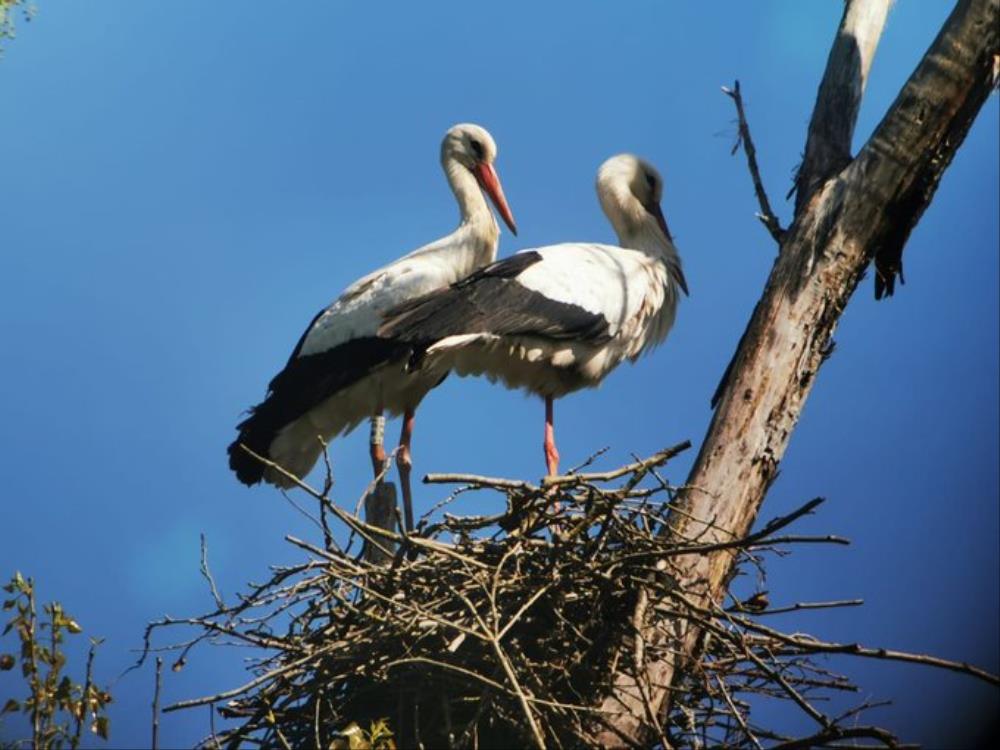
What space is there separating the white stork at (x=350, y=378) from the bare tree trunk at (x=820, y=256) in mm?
2403

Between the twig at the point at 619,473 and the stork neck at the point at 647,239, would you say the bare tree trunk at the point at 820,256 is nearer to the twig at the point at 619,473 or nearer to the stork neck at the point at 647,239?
the twig at the point at 619,473

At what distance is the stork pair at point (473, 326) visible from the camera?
23.0 ft

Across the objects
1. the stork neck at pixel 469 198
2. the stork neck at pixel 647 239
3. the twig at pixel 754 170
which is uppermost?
the stork neck at pixel 469 198

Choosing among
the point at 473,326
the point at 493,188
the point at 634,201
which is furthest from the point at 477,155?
the point at 473,326

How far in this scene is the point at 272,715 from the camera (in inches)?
194

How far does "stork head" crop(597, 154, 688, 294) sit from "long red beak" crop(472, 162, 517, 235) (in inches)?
22.5

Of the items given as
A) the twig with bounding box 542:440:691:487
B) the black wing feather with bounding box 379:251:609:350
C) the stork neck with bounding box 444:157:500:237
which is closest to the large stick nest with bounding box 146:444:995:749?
the twig with bounding box 542:440:691:487

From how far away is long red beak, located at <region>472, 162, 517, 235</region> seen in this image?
852 centimetres

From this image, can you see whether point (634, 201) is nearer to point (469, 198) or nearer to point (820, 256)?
point (469, 198)

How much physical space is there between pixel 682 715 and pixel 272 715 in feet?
3.87

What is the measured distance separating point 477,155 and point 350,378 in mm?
Answer: 1639

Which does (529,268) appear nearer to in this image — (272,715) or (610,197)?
(610,197)

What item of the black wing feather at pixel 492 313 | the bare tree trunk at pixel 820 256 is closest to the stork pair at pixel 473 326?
the black wing feather at pixel 492 313

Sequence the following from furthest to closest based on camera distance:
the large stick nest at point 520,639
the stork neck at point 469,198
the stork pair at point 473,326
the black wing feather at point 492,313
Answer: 1. the stork neck at point 469,198
2. the stork pair at point 473,326
3. the black wing feather at point 492,313
4. the large stick nest at point 520,639
